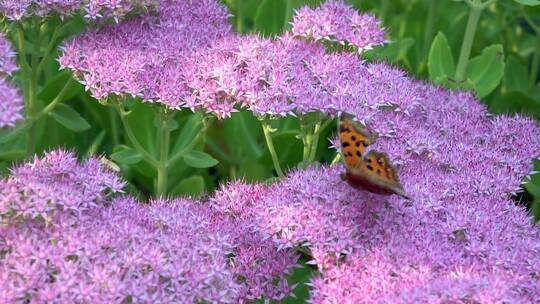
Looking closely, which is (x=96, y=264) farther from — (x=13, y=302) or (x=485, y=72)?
(x=485, y=72)

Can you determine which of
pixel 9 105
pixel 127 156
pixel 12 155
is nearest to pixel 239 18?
pixel 127 156

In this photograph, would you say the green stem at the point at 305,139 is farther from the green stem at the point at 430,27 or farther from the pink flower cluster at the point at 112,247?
the green stem at the point at 430,27

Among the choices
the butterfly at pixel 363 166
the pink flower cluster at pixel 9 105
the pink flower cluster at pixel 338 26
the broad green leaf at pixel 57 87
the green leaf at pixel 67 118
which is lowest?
the green leaf at pixel 67 118

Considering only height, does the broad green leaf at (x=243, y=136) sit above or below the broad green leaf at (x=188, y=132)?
below

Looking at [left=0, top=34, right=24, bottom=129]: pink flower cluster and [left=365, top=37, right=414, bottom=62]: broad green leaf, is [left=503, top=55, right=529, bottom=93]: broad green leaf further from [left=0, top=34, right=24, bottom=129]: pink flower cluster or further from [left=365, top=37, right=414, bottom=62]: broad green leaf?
[left=0, top=34, right=24, bottom=129]: pink flower cluster

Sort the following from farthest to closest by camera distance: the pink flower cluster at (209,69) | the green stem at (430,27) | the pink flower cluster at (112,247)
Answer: the green stem at (430,27) → the pink flower cluster at (209,69) → the pink flower cluster at (112,247)

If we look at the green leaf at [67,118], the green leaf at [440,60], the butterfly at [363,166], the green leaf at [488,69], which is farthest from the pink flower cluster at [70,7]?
the green leaf at [488,69]

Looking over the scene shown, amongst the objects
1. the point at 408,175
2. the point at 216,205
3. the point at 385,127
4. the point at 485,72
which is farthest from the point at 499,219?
the point at 485,72

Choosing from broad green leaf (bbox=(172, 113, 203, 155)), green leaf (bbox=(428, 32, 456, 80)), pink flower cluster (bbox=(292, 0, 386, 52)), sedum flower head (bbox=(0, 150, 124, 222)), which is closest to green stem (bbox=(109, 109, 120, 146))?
broad green leaf (bbox=(172, 113, 203, 155))
